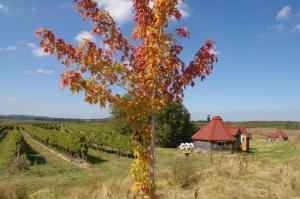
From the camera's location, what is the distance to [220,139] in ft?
140

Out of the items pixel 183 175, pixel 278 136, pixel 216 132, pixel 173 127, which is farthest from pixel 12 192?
pixel 278 136

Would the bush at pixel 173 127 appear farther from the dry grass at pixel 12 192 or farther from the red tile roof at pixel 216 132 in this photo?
the dry grass at pixel 12 192

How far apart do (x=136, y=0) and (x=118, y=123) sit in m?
54.8

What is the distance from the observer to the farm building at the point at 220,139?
42.8m

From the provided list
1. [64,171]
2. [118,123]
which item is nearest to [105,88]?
[64,171]

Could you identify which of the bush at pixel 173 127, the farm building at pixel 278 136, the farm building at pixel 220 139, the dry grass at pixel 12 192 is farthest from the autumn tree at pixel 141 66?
the farm building at pixel 278 136

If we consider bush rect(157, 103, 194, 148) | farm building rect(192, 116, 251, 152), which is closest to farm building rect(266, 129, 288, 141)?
bush rect(157, 103, 194, 148)

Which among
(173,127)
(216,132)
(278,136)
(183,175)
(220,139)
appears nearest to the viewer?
(183,175)

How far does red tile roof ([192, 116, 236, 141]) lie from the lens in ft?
140

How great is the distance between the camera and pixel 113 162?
3606 centimetres

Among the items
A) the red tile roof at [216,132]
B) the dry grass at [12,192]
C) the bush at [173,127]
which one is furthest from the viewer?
the bush at [173,127]

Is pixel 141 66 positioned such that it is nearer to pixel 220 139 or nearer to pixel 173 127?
pixel 220 139

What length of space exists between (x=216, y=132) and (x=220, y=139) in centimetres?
138

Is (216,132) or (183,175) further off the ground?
(216,132)
